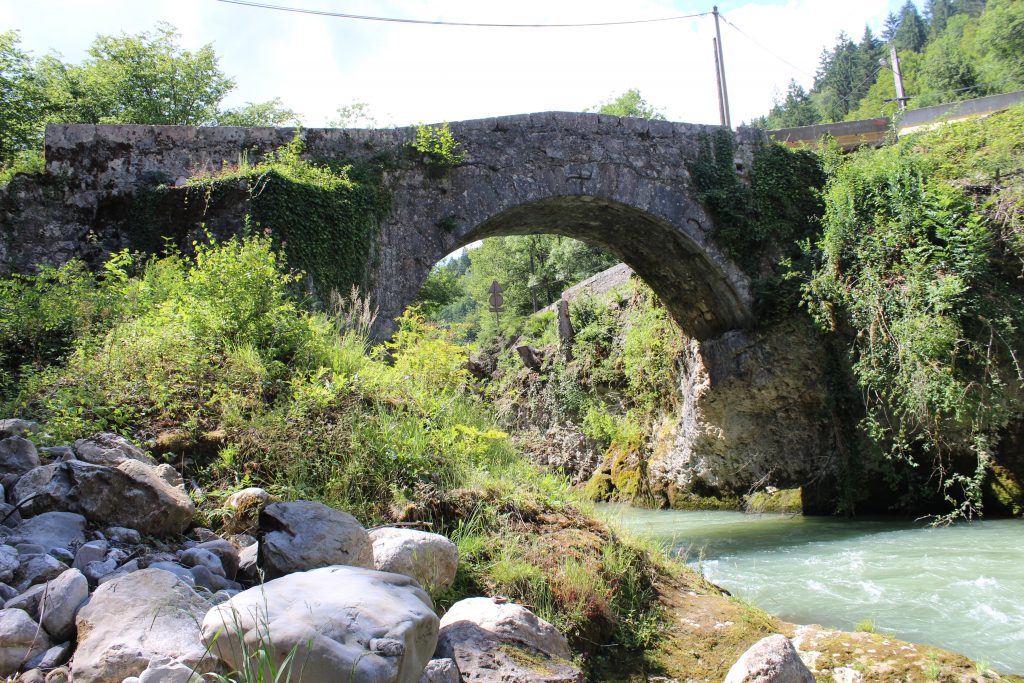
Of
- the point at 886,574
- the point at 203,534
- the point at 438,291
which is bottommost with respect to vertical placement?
the point at 886,574

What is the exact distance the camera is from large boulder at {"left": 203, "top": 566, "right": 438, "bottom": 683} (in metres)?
1.78

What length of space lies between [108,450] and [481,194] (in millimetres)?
6270

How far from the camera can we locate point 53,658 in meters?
1.92

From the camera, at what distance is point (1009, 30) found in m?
31.8

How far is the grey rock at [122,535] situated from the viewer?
8.16ft

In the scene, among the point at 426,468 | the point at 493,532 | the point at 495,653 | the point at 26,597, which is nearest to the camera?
the point at 26,597

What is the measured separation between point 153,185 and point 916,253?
8.51 m

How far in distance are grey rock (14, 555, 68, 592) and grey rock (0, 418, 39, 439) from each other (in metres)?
0.91

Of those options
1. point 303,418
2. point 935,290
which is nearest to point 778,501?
point 935,290

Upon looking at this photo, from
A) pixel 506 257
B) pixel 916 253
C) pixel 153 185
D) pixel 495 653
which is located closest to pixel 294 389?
pixel 495 653

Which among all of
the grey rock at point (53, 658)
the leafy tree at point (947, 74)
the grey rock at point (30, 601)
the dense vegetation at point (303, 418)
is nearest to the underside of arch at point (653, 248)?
the dense vegetation at point (303, 418)

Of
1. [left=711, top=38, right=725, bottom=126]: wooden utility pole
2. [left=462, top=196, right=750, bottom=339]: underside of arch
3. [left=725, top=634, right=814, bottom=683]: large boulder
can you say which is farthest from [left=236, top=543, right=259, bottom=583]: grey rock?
[left=711, top=38, right=725, bottom=126]: wooden utility pole

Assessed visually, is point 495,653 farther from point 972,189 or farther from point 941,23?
point 941,23

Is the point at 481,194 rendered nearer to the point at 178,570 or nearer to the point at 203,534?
the point at 203,534
